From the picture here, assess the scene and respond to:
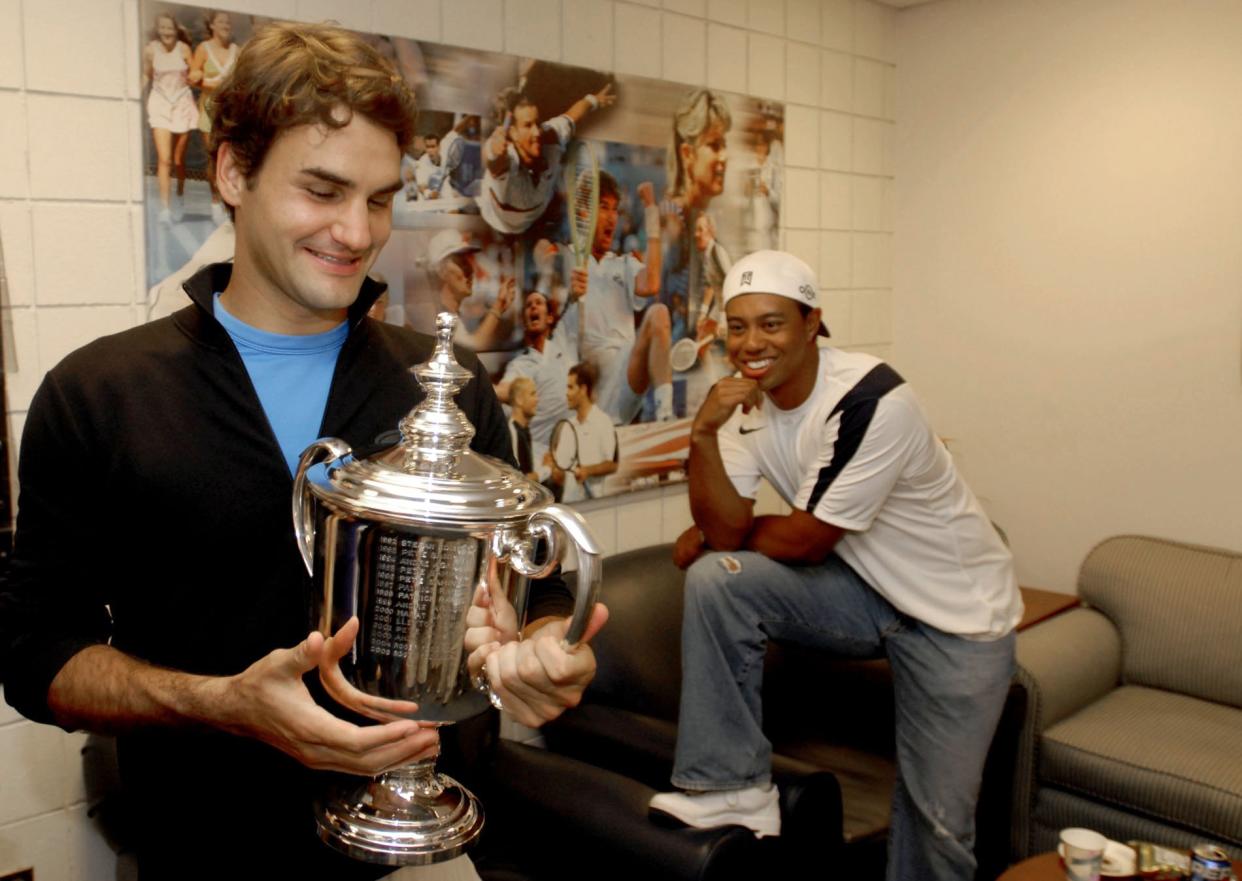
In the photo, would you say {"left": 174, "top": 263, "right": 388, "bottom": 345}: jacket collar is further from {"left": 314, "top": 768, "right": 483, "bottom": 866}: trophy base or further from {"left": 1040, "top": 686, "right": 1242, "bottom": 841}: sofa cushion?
{"left": 1040, "top": 686, "right": 1242, "bottom": 841}: sofa cushion

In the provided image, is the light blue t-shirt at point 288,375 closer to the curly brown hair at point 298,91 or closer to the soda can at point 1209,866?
the curly brown hair at point 298,91

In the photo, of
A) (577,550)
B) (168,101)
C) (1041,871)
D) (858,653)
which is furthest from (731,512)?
(577,550)

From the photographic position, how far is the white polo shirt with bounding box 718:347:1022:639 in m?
2.34

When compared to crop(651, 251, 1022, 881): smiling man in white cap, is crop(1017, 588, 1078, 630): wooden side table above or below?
below

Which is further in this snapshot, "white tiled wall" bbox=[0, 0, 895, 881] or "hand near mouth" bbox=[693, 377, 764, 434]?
"hand near mouth" bbox=[693, 377, 764, 434]

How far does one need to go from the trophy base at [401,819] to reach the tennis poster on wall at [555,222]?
4.04 ft

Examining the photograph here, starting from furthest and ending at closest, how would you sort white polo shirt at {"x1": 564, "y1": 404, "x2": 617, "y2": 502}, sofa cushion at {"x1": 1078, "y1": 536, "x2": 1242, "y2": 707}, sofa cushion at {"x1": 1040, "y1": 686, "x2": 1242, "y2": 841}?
sofa cushion at {"x1": 1078, "y1": 536, "x2": 1242, "y2": 707}
white polo shirt at {"x1": 564, "y1": 404, "x2": 617, "y2": 502}
sofa cushion at {"x1": 1040, "y1": 686, "x2": 1242, "y2": 841}

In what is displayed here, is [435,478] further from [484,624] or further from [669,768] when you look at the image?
[669,768]

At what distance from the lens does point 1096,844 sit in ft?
7.18

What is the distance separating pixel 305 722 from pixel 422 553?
18 centimetres

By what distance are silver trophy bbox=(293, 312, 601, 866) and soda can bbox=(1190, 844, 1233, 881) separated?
158 cm

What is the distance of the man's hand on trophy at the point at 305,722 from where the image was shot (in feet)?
3.17

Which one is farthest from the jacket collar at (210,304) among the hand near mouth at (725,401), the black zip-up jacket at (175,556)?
the hand near mouth at (725,401)

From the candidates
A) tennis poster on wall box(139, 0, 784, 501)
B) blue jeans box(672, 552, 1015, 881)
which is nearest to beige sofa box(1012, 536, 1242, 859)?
blue jeans box(672, 552, 1015, 881)
